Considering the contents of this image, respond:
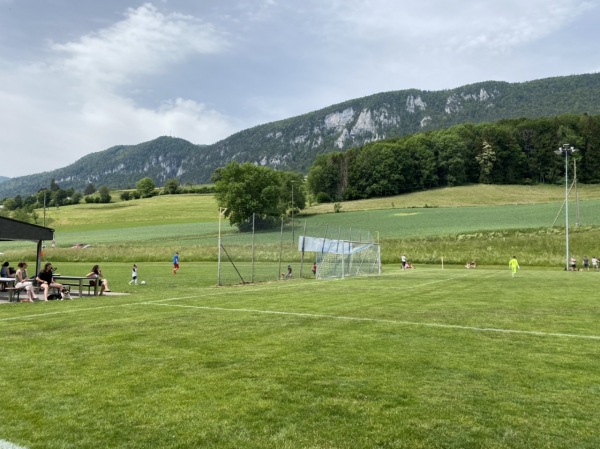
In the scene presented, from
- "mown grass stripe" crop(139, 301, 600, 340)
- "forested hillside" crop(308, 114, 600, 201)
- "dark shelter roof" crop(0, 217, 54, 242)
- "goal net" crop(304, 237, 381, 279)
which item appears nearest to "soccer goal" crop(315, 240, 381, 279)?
"goal net" crop(304, 237, 381, 279)

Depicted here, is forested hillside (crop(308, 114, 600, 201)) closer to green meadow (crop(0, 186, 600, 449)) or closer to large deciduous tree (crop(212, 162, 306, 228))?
large deciduous tree (crop(212, 162, 306, 228))

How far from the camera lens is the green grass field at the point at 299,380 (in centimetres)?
430

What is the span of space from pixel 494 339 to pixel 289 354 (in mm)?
4104

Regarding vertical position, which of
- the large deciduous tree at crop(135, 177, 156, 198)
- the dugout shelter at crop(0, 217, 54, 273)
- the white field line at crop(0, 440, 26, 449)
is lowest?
the white field line at crop(0, 440, 26, 449)

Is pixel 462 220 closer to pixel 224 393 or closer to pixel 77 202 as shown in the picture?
pixel 224 393

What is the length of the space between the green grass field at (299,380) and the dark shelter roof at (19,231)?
6.47 m

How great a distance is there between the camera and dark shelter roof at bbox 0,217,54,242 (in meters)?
16.9

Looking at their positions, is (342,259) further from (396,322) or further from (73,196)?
(73,196)

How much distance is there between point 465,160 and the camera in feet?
369

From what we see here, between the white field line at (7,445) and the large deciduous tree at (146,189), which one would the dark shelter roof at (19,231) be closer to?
the white field line at (7,445)

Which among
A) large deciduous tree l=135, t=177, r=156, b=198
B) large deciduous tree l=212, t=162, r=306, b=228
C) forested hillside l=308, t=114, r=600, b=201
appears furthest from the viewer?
large deciduous tree l=135, t=177, r=156, b=198

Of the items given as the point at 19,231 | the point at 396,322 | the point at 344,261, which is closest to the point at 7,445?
the point at 396,322

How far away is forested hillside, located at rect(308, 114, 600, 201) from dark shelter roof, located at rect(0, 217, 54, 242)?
9679 cm

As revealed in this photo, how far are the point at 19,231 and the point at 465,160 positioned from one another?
109 m
